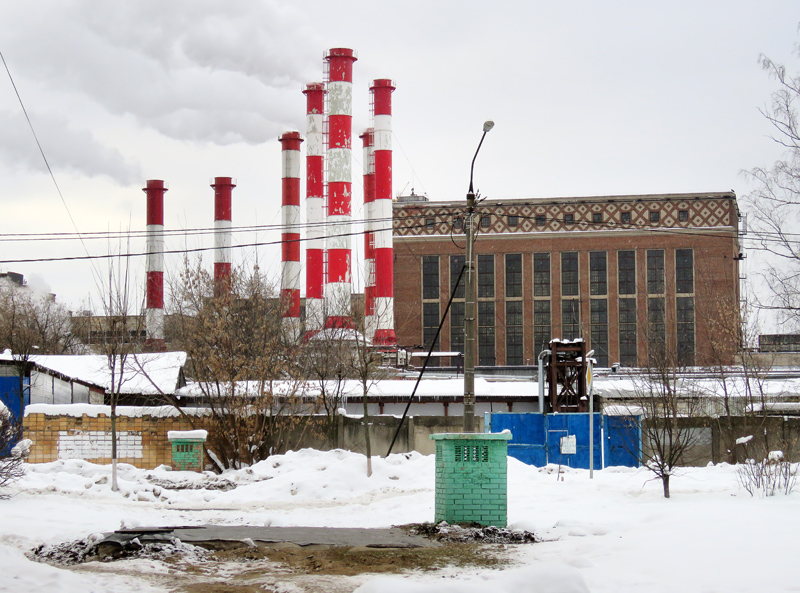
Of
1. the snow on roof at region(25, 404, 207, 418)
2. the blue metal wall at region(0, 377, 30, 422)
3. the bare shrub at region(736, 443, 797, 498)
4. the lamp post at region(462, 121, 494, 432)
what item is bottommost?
the bare shrub at region(736, 443, 797, 498)

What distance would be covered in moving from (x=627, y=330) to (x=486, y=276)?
1073cm

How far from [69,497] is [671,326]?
46.2 metres

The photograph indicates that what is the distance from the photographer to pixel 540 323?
209ft

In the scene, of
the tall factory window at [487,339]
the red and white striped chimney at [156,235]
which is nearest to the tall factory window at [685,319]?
the tall factory window at [487,339]

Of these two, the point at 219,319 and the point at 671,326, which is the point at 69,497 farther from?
the point at 671,326

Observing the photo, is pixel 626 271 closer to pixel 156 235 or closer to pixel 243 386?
pixel 156 235

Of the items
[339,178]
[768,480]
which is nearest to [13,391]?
[768,480]

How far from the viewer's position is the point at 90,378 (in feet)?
88.4

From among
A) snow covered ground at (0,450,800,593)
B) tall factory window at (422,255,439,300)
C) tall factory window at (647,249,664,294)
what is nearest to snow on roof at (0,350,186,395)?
snow covered ground at (0,450,800,593)

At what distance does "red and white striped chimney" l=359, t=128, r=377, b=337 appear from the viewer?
52094 mm

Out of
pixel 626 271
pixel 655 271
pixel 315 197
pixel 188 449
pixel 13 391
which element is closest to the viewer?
pixel 188 449

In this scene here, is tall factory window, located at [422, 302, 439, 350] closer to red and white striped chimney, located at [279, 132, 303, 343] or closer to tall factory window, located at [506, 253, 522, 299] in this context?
tall factory window, located at [506, 253, 522, 299]

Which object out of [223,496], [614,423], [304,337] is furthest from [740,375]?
[223,496]

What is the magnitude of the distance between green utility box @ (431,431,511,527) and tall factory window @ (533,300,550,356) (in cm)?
5125
